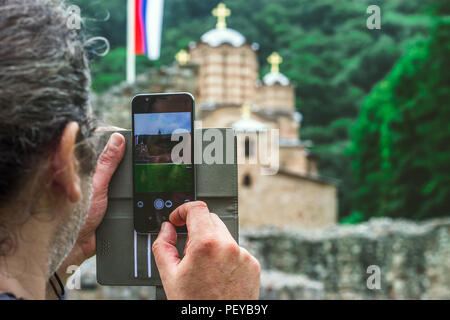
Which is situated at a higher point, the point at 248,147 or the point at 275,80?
the point at 275,80

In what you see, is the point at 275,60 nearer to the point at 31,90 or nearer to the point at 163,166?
the point at 163,166

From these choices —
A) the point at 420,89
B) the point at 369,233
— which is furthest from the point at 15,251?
the point at 420,89

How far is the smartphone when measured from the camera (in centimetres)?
106

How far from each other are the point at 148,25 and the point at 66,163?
986cm

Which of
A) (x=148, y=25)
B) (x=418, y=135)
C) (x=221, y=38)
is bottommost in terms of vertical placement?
(x=418, y=135)

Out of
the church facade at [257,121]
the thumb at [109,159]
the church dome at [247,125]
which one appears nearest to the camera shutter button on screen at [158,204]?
the thumb at [109,159]

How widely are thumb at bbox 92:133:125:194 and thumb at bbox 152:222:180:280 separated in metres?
0.16

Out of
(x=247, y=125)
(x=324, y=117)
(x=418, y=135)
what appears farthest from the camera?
(x=324, y=117)

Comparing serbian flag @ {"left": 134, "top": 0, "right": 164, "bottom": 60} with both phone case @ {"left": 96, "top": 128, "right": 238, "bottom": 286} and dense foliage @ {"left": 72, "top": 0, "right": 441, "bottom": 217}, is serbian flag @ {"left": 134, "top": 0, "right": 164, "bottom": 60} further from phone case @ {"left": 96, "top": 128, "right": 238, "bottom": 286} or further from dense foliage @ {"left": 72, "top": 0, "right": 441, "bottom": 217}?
dense foliage @ {"left": 72, "top": 0, "right": 441, "bottom": 217}

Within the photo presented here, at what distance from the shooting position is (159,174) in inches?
42.2

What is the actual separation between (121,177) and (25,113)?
1.21ft

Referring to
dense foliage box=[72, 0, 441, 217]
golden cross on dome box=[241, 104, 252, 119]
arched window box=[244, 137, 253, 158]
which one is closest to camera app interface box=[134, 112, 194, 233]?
arched window box=[244, 137, 253, 158]

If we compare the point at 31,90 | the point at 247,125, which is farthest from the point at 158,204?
the point at 247,125
